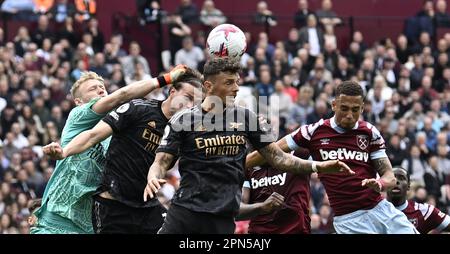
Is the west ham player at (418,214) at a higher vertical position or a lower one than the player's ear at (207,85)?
lower

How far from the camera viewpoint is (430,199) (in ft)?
72.8

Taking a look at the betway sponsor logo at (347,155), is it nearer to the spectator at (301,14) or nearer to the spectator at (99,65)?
the spectator at (99,65)

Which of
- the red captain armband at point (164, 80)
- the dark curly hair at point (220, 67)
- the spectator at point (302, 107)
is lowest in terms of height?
the spectator at point (302, 107)

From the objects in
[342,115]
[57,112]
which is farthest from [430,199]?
[342,115]

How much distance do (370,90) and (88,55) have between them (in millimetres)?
5759

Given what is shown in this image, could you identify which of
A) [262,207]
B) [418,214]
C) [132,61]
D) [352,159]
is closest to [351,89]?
[352,159]

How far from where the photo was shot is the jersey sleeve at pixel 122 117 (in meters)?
11.7

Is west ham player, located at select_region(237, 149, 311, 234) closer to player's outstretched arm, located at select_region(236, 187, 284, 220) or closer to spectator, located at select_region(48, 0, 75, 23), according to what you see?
player's outstretched arm, located at select_region(236, 187, 284, 220)

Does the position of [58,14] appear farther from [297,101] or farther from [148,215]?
[148,215]

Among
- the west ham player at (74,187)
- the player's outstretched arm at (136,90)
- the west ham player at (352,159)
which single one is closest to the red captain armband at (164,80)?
the player's outstretched arm at (136,90)

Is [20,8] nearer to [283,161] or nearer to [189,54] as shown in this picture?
[189,54]

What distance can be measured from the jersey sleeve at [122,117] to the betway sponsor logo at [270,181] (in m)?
1.55

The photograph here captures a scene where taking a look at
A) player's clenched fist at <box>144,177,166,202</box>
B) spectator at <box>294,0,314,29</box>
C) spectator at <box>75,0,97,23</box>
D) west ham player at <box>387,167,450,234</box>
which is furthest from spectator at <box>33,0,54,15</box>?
player's clenched fist at <box>144,177,166,202</box>

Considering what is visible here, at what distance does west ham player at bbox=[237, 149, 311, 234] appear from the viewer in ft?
40.8
